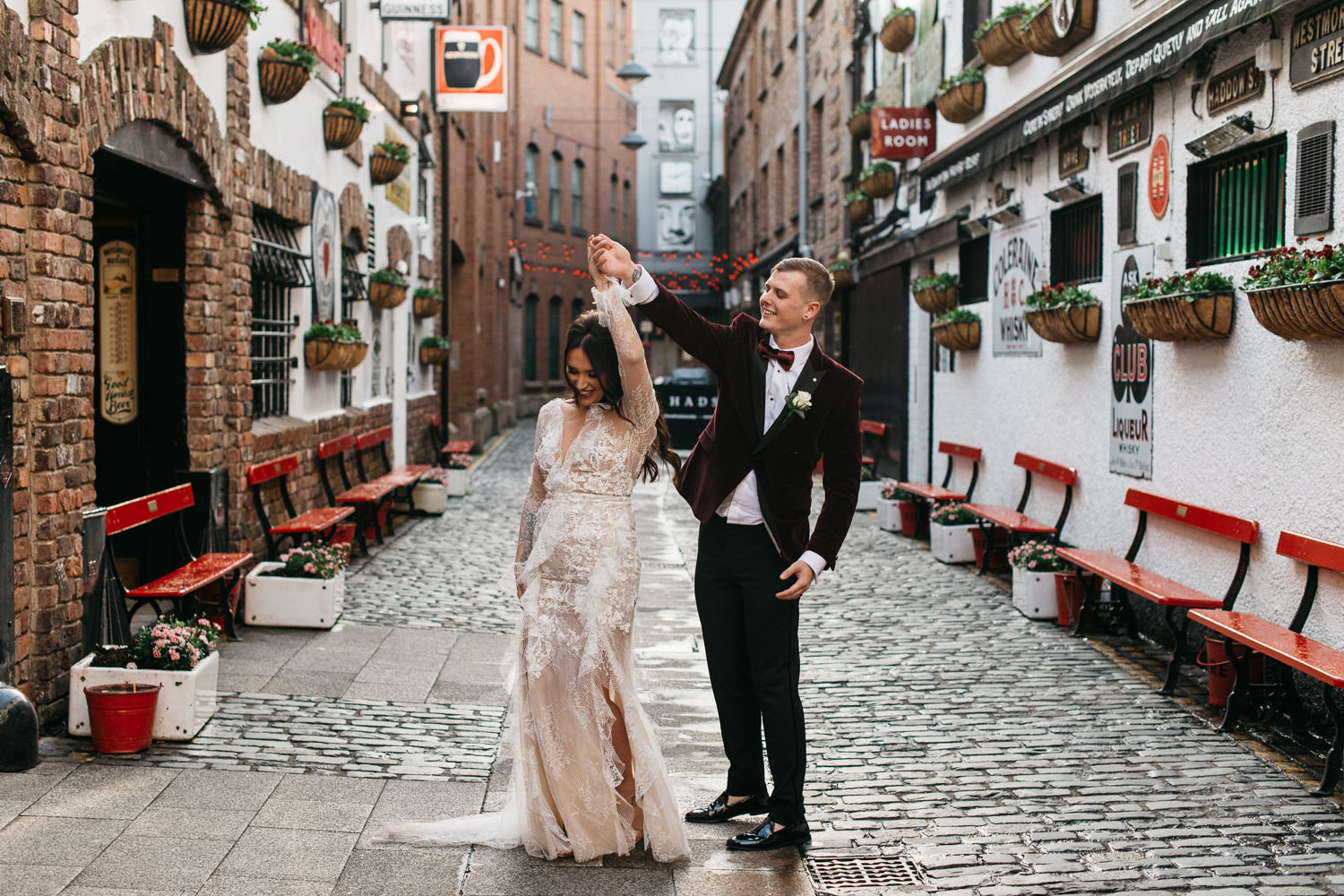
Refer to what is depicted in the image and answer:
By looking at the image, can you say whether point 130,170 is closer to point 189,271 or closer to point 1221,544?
point 189,271

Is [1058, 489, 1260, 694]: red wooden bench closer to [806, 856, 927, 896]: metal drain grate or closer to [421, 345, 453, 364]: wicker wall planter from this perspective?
[806, 856, 927, 896]: metal drain grate

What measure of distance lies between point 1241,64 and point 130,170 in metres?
6.34

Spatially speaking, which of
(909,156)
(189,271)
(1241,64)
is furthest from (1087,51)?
(189,271)

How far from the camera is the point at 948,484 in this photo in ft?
44.6

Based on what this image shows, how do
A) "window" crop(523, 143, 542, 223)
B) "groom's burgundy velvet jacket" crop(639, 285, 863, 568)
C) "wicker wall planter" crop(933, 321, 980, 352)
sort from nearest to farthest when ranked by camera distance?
1. "groom's burgundy velvet jacket" crop(639, 285, 863, 568)
2. "wicker wall planter" crop(933, 321, 980, 352)
3. "window" crop(523, 143, 542, 223)

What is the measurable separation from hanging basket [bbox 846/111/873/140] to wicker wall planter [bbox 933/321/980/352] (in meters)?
3.95

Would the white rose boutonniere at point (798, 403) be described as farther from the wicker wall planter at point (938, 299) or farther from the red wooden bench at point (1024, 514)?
the wicker wall planter at point (938, 299)

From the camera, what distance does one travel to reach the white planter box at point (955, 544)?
36.7 feet

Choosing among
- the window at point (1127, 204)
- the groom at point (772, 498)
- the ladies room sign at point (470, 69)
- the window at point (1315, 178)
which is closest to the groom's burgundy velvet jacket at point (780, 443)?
the groom at point (772, 498)

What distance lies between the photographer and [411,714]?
20.6 ft

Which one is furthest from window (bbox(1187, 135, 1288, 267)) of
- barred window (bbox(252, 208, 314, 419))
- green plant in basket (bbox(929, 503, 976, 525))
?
barred window (bbox(252, 208, 314, 419))

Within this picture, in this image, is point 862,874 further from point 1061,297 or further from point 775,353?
point 1061,297

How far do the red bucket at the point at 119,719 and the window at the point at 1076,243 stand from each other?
23.6 ft

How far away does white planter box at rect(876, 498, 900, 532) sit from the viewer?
13289 mm
